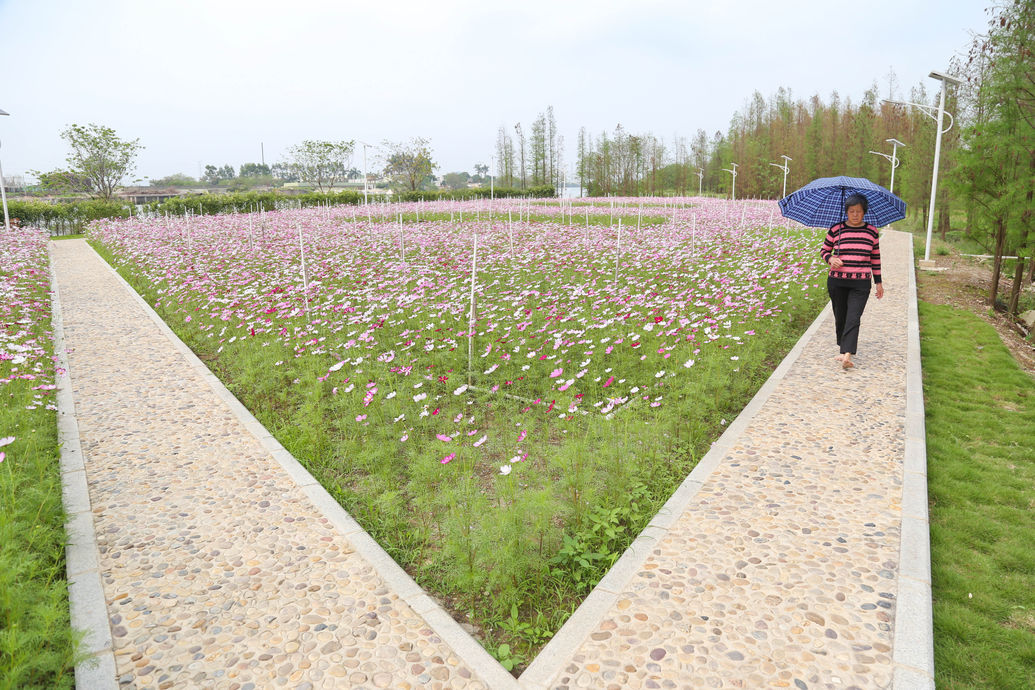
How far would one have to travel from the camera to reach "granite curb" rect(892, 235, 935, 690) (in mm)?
2564

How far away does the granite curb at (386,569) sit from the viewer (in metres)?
2.69

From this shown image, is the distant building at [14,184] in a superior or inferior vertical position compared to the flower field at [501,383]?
superior

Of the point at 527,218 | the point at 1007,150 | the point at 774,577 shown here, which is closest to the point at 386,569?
the point at 774,577

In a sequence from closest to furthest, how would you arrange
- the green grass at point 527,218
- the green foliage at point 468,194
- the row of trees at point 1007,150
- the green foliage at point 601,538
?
the green foliage at point 601,538, the row of trees at point 1007,150, the green grass at point 527,218, the green foliage at point 468,194

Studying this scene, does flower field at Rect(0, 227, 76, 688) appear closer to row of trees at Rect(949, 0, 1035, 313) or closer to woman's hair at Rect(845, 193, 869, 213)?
woman's hair at Rect(845, 193, 869, 213)

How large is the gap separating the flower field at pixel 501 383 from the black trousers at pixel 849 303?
2.83 feet

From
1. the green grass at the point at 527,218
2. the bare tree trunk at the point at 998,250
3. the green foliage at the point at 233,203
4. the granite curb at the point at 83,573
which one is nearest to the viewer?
the granite curb at the point at 83,573

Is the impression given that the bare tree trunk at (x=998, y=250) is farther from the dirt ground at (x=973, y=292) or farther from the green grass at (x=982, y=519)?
the green grass at (x=982, y=519)

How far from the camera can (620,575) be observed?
128 inches

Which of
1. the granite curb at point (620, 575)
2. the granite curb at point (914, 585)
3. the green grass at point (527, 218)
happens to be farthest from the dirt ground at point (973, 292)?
the green grass at point (527, 218)

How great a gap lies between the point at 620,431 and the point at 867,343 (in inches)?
189

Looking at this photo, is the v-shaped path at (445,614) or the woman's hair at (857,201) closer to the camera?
the v-shaped path at (445,614)

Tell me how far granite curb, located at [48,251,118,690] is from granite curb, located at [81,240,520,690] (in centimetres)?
6

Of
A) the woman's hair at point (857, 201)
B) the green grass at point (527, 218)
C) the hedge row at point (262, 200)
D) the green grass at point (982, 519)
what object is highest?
the hedge row at point (262, 200)
